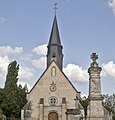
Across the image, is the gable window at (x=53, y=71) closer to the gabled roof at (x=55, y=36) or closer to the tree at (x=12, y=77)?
the gabled roof at (x=55, y=36)

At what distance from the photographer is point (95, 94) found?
2305 centimetres

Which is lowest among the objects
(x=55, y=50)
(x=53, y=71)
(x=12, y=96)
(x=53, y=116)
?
(x=53, y=116)

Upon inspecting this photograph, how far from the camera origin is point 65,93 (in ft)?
146

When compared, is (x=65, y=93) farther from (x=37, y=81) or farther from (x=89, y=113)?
(x=89, y=113)

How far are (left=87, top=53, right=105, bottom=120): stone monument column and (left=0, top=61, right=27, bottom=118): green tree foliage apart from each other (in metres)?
28.8

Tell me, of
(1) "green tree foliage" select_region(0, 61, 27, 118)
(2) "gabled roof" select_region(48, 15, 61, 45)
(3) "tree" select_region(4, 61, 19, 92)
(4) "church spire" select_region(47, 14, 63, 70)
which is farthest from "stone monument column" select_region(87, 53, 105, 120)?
(3) "tree" select_region(4, 61, 19, 92)

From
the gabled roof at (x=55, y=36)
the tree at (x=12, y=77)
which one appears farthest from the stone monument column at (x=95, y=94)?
the tree at (x=12, y=77)

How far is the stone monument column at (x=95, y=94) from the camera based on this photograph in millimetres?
22672

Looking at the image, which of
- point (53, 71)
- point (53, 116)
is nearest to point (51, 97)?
point (53, 116)

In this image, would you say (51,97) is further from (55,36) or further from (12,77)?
(12,77)

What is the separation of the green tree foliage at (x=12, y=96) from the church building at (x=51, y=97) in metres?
7.17

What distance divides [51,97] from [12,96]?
9647mm

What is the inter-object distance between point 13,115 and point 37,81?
9313mm

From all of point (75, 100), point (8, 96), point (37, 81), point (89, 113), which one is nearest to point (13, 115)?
point (8, 96)
